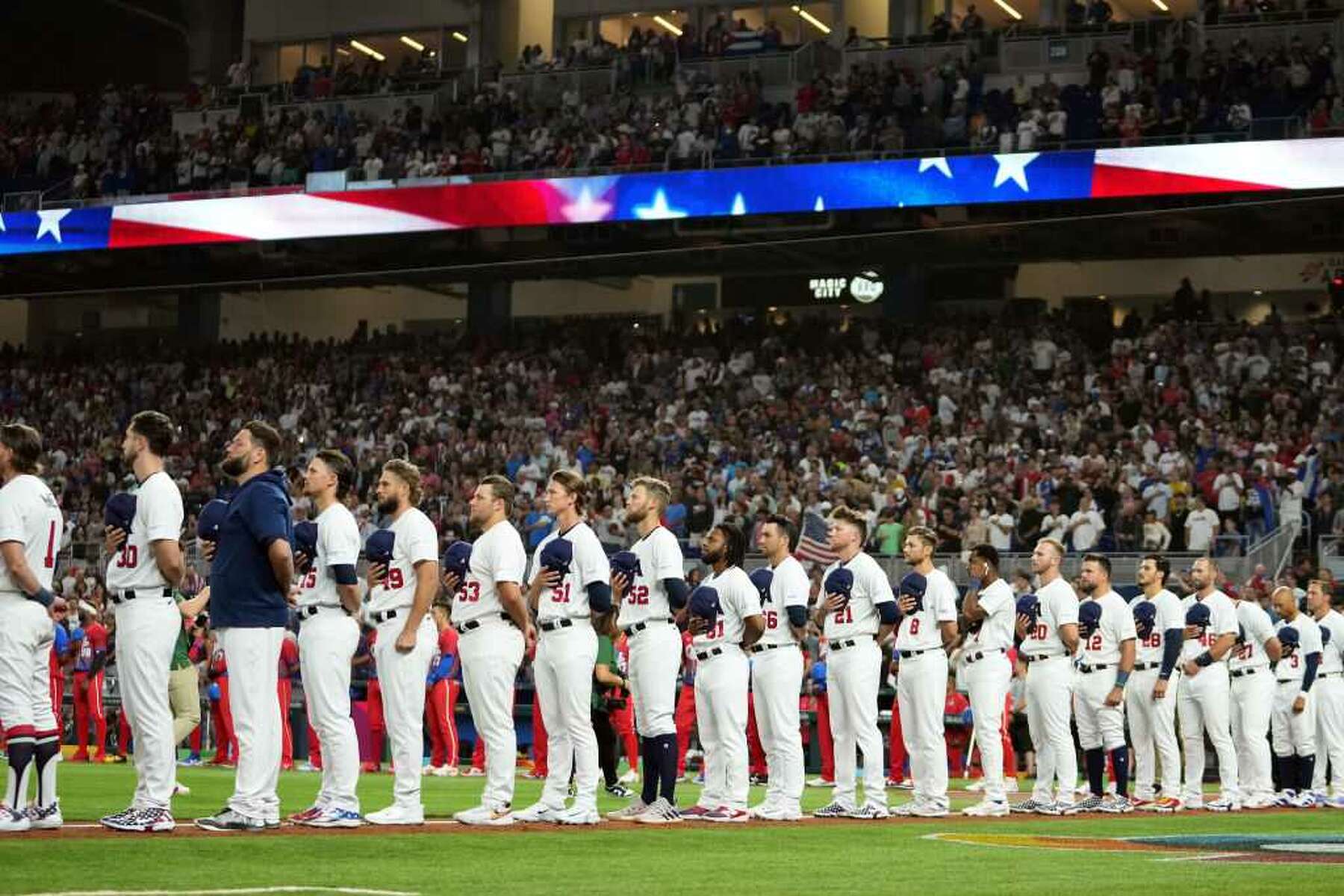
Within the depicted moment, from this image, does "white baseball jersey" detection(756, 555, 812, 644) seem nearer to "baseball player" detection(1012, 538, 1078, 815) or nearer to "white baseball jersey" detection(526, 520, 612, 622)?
"white baseball jersey" detection(526, 520, 612, 622)

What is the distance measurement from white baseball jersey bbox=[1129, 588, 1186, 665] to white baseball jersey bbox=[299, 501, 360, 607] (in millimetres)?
7734

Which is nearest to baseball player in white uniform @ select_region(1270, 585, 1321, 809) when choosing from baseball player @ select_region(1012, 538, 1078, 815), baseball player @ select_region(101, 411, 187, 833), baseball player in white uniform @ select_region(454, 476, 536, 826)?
baseball player @ select_region(1012, 538, 1078, 815)

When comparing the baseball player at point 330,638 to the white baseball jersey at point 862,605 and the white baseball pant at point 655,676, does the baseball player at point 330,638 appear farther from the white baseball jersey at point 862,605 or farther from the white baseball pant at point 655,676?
the white baseball jersey at point 862,605

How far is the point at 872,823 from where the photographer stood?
1262cm

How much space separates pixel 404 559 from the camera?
1094 cm

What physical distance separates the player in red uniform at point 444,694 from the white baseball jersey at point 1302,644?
821 centimetres

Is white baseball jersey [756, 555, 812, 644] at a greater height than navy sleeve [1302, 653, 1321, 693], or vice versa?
white baseball jersey [756, 555, 812, 644]

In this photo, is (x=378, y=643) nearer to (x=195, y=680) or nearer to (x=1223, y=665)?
(x=195, y=680)

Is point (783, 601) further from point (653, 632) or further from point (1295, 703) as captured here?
point (1295, 703)

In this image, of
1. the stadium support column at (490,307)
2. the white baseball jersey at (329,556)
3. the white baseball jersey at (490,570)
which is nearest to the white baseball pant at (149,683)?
the white baseball jersey at (329,556)

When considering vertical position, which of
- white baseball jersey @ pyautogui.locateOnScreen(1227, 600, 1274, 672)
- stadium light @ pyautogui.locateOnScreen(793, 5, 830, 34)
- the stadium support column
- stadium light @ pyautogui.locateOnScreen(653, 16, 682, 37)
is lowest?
white baseball jersey @ pyautogui.locateOnScreen(1227, 600, 1274, 672)

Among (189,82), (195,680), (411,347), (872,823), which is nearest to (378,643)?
(872,823)

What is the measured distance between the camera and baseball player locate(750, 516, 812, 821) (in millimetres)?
12609

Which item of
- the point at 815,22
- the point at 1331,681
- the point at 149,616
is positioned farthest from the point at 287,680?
the point at 815,22
